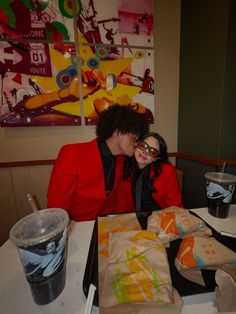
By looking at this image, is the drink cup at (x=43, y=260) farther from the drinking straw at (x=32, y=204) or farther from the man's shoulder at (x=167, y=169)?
the man's shoulder at (x=167, y=169)

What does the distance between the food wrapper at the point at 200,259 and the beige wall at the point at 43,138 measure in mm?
1375

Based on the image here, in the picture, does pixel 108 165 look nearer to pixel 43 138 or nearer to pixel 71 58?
pixel 43 138

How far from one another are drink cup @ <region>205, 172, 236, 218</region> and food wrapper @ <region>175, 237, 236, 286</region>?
314 millimetres

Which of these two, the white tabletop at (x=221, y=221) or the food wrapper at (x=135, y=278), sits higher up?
the food wrapper at (x=135, y=278)

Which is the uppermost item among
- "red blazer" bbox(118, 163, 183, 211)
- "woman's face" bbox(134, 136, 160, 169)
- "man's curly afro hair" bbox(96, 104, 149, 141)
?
"man's curly afro hair" bbox(96, 104, 149, 141)

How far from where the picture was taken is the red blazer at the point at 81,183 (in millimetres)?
974

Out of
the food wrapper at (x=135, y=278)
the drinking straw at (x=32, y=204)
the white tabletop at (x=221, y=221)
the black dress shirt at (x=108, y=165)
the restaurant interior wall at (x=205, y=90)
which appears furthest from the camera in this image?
the restaurant interior wall at (x=205, y=90)

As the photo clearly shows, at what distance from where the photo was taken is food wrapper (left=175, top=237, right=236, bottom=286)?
50 centimetres

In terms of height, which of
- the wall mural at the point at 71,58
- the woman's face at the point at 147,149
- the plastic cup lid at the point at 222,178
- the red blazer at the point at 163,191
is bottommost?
the red blazer at the point at 163,191

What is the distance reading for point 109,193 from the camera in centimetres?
108

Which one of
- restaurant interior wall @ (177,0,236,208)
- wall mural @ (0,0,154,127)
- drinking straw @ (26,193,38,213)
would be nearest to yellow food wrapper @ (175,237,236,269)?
drinking straw @ (26,193,38,213)

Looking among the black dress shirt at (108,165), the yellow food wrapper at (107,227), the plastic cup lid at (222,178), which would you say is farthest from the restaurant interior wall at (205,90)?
the yellow food wrapper at (107,227)

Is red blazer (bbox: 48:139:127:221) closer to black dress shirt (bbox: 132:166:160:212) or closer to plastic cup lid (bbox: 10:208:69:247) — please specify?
black dress shirt (bbox: 132:166:160:212)

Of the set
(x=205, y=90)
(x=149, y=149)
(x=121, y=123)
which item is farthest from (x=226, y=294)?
(x=205, y=90)
